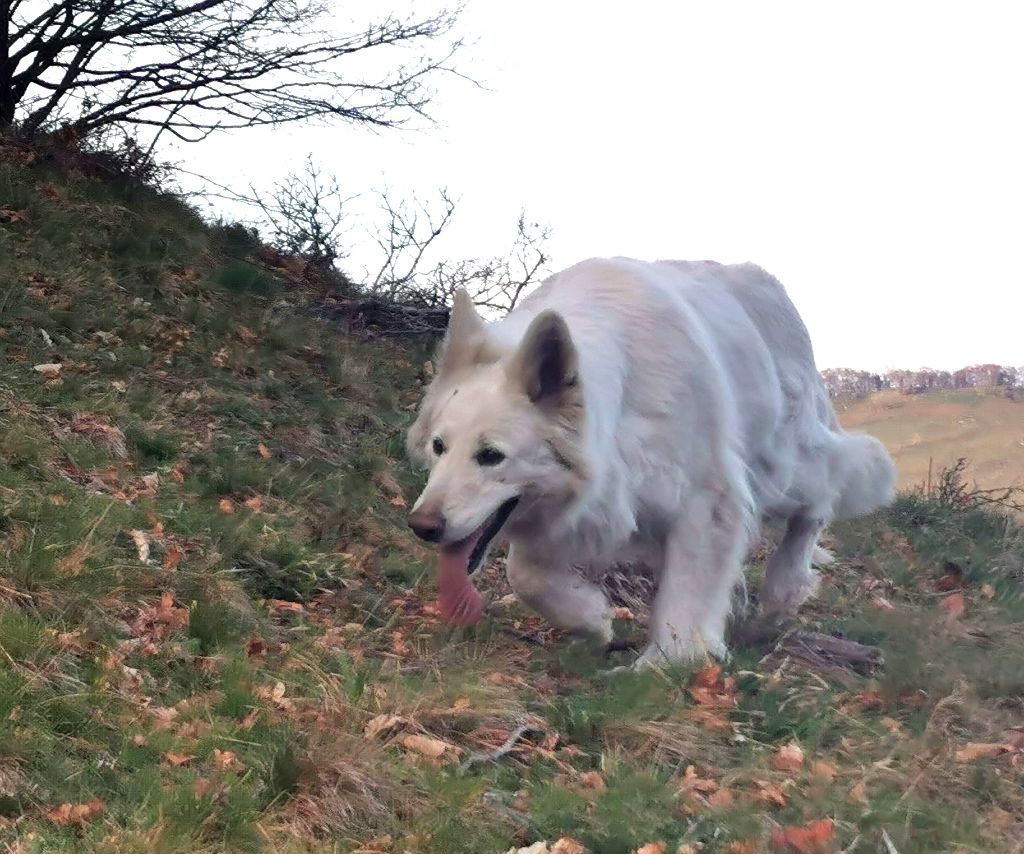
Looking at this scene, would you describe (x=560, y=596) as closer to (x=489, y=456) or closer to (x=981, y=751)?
(x=489, y=456)

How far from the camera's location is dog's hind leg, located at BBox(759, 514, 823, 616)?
20.6ft

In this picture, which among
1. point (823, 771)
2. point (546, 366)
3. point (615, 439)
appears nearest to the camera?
point (823, 771)

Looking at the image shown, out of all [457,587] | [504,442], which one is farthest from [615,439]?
[457,587]

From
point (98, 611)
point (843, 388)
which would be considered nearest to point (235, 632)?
point (98, 611)

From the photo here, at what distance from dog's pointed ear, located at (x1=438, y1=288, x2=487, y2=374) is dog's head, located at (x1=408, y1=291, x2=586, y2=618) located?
0.06 metres

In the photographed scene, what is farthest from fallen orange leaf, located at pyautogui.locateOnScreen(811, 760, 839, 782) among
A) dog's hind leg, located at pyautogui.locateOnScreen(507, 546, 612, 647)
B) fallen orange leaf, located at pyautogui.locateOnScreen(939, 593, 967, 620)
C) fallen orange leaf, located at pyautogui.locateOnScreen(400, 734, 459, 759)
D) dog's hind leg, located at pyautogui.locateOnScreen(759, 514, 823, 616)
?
fallen orange leaf, located at pyautogui.locateOnScreen(939, 593, 967, 620)

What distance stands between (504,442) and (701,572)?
120 cm

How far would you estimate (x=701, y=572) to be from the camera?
4781mm

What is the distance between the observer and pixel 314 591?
502cm

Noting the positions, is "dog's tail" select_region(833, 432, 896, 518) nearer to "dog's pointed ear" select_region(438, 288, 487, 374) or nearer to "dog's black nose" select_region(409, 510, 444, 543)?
"dog's pointed ear" select_region(438, 288, 487, 374)

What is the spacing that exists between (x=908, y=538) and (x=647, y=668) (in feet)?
20.5

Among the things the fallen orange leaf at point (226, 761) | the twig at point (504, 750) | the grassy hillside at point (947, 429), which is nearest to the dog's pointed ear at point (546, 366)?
the twig at point (504, 750)

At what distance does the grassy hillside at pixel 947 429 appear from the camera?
342 inches

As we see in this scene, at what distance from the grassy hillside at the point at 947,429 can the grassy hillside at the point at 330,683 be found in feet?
4.31
